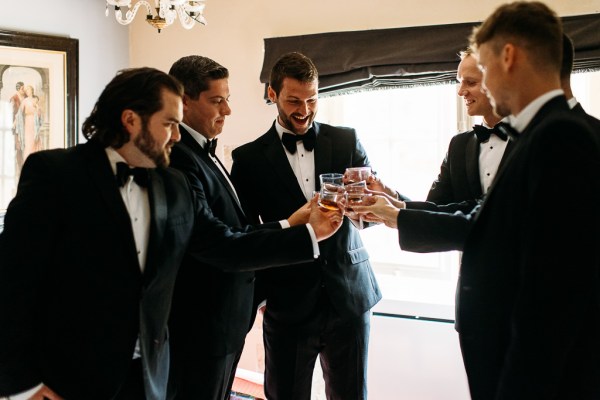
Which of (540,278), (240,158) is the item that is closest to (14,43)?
(240,158)

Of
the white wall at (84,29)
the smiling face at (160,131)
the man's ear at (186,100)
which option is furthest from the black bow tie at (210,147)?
the white wall at (84,29)

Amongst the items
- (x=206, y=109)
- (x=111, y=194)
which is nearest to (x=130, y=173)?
(x=111, y=194)

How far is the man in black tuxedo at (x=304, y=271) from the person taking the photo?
6.85 ft

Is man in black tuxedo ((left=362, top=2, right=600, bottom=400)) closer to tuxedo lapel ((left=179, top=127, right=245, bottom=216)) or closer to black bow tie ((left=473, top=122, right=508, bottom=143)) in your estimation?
black bow tie ((left=473, top=122, right=508, bottom=143))

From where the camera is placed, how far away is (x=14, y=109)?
318cm

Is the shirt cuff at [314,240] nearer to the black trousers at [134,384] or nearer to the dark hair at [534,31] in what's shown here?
→ the black trousers at [134,384]

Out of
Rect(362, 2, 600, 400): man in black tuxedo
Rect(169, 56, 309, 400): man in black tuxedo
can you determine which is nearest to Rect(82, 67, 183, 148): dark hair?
Rect(169, 56, 309, 400): man in black tuxedo

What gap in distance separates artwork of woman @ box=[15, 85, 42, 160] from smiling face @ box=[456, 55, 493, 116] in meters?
2.59

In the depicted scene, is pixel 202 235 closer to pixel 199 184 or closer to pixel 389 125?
pixel 199 184

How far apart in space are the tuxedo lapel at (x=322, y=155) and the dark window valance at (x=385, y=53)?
1034mm

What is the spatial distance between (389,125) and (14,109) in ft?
7.79

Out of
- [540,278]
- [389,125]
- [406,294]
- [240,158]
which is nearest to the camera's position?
[540,278]

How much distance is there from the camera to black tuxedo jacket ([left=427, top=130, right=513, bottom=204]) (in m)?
2.18

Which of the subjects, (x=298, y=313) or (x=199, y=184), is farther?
(x=298, y=313)
